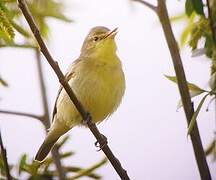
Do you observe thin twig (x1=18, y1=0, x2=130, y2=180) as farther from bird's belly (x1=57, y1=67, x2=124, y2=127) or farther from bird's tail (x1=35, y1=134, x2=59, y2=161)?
bird's tail (x1=35, y1=134, x2=59, y2=161)

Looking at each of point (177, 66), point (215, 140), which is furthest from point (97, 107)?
point (177, 66)

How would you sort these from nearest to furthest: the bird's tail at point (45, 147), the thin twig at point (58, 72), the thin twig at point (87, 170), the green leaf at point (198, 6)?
the thin twig at point (58, 72) → the green leaf at point (198, 6) → the thin twig at point (87, 170) → the bird's tail at point (45, 147)

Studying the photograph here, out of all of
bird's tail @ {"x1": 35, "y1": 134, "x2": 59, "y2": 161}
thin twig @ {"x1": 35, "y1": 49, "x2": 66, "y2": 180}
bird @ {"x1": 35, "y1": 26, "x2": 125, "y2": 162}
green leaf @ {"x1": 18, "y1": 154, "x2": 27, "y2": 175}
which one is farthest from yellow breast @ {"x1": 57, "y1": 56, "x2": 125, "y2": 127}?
green leaf @ {"x1": 18, "y1": 154, "x2": 27, "y2": 175}

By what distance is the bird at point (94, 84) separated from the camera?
400cm

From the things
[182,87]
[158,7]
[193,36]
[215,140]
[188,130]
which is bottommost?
[215,140]

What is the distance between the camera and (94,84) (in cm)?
398

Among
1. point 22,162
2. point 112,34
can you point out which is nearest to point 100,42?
point 112,34

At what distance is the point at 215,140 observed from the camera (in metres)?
3.09

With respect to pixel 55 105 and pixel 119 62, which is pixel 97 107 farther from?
pixel 55 105

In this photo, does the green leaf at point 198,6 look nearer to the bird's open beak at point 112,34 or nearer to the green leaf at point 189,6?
the green leaf at point 189,6

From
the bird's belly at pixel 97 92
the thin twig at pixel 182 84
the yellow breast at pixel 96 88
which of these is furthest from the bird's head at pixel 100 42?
the thin twig at pixel 182 84

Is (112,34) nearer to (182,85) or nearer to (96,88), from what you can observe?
(96,88)

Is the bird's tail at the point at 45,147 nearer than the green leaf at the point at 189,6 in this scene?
No

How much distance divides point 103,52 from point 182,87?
1797mm
